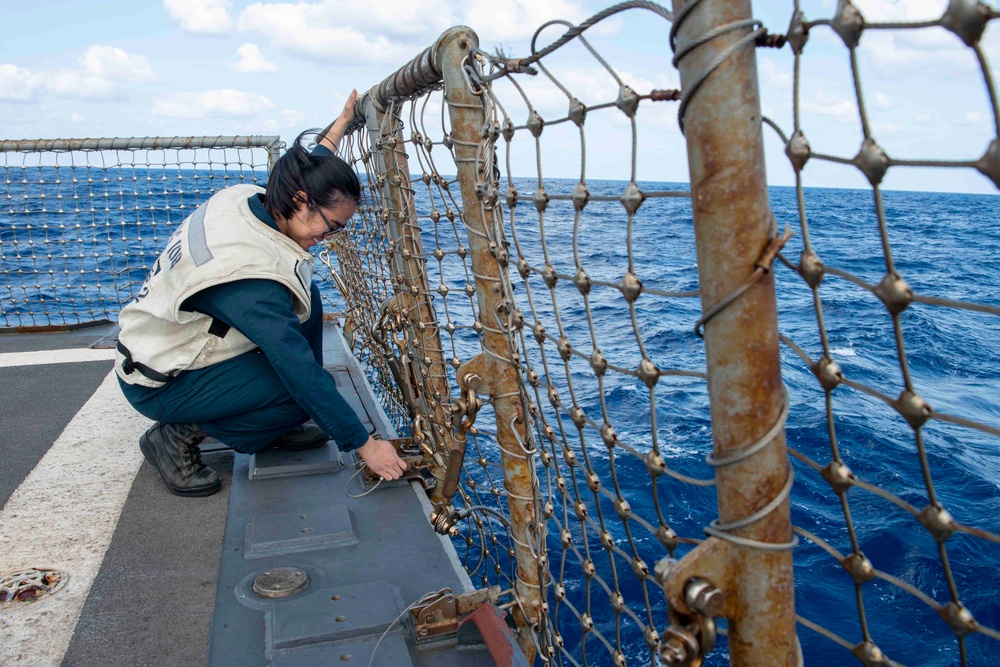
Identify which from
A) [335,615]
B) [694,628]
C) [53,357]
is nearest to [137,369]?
[335,615]

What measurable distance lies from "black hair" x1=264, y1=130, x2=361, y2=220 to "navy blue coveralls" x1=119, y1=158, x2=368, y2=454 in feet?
0.29

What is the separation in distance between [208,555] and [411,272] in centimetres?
116

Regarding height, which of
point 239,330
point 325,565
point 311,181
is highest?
point 311,181

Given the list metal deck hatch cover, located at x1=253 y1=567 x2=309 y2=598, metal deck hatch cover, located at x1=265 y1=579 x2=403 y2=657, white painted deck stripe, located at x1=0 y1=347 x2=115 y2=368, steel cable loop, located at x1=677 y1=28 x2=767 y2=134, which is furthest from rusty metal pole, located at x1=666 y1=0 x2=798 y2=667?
white painted deck stripe, located at x1=0 y1=347 x2=115 y2=368

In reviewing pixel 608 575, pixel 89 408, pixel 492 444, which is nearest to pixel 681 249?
pixel 492 444

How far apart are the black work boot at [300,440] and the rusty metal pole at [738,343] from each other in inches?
87.9

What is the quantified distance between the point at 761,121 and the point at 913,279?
12017 mm

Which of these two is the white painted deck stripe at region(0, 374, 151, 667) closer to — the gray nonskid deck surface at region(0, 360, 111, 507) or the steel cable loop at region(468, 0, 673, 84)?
the gray nonskid deck surface at region(0, 360, 111, 507)

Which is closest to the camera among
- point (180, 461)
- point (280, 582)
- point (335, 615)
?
point (335, 615)

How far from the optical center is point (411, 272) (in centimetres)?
287

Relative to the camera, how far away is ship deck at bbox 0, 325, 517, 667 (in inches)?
77.7

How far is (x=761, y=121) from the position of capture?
0.97 metres

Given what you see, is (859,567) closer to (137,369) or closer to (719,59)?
(719,59)

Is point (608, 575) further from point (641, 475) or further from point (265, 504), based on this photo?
point (265, 504)
